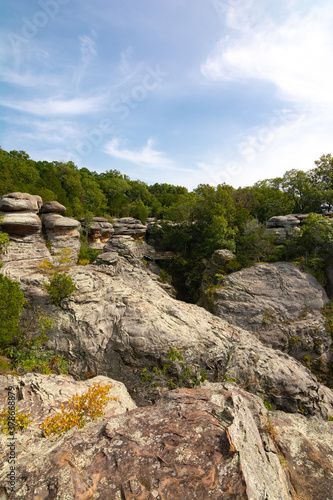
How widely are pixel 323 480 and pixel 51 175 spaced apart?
5189 cm

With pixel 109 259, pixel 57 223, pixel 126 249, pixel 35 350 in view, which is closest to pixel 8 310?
pixel 35 350

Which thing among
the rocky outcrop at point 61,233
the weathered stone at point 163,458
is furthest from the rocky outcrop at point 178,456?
the rocky outcrop at point 61,233

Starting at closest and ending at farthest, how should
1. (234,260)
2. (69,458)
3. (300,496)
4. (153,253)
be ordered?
1. (69,458)
2. (300,496)
3. (234,260)
4. (153,253)

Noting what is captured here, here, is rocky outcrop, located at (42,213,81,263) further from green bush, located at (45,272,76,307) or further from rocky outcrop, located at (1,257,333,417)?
rocky outcrop, located at (1,257,333,417)

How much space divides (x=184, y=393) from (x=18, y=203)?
90.2ft

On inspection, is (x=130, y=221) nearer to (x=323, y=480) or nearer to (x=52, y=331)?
(x=52, y=331)

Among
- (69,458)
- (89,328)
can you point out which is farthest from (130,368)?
(69,458)

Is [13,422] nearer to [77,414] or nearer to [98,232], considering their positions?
[77,414]

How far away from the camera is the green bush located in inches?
530

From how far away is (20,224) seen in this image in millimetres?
24344

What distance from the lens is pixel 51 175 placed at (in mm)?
44906

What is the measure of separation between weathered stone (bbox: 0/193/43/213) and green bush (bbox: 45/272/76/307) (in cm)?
1696

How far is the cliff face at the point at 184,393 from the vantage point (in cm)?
428

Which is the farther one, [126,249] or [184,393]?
[126,249]
